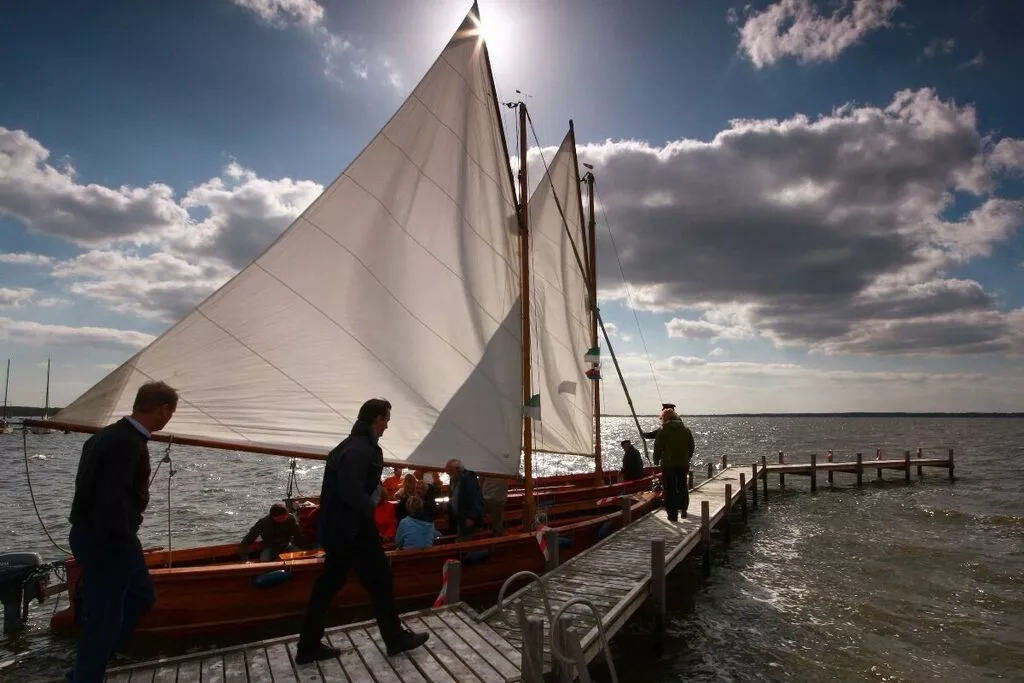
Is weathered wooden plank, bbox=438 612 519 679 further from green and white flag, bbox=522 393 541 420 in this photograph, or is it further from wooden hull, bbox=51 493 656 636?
green and white flag, bbox=522 393 541 420

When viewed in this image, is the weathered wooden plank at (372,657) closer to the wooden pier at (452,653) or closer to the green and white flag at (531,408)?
the wooden pier at (452,653)

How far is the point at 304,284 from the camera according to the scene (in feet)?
32.0

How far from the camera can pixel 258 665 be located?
5488mm

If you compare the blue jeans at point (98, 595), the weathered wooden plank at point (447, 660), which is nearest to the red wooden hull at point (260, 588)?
the weathered wooden plank at point (447, 660)

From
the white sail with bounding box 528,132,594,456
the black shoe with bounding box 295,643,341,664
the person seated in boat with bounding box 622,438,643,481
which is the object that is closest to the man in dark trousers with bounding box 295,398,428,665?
the black shoe with bounding box 295,643,341,664

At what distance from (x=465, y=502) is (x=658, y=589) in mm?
3965

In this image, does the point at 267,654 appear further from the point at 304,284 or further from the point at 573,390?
the point at 573,390

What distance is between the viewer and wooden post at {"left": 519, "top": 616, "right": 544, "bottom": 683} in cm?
505

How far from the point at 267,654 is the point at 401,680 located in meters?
1.45

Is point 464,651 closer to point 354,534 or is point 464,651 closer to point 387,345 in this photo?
point 354,534

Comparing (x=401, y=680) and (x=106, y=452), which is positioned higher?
(x=106, y=452)

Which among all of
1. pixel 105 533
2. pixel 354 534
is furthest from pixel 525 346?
pixel 105 533

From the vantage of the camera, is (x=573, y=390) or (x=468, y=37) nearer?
(x=468, y=37)

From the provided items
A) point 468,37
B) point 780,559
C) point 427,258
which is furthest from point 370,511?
point 780,559
